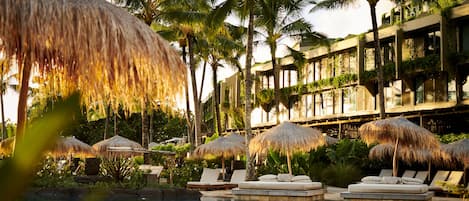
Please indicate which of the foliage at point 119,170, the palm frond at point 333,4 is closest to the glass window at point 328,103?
the palm frond at point 333,4

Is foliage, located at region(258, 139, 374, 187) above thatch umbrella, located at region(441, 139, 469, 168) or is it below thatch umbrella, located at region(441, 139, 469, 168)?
below

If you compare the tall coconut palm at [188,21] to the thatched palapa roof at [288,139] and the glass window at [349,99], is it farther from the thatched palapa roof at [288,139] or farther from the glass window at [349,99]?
the glass window at [349,99]

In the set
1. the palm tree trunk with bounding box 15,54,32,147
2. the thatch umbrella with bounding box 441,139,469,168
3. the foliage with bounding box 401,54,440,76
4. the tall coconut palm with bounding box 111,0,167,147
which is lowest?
the thatch umbrella with bounding box 441,139,469,168

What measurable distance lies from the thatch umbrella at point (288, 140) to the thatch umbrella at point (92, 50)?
1064 centimetres

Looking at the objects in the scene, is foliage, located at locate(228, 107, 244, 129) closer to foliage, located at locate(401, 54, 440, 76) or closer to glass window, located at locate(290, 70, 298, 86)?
glass window, located at locate(290, 70, 298, 86)

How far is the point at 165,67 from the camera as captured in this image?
299 inches

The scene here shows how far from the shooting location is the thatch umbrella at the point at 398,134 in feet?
56.4

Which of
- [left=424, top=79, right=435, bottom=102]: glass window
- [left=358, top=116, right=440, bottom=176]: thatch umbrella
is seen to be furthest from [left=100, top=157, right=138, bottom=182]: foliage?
[left=424, top=79, right=435, bottom=102]: glass window

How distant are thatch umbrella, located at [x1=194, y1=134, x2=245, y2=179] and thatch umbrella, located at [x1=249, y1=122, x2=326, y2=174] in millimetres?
4496

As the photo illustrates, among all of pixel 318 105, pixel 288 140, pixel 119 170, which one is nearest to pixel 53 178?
pixel 119 170

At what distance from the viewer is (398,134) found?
17.3 meters

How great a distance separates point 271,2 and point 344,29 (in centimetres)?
1712

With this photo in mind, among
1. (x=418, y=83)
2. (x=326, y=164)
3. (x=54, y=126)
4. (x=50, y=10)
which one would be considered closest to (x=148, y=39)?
(x=50, y=10)

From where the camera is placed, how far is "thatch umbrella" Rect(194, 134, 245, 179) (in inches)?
933
